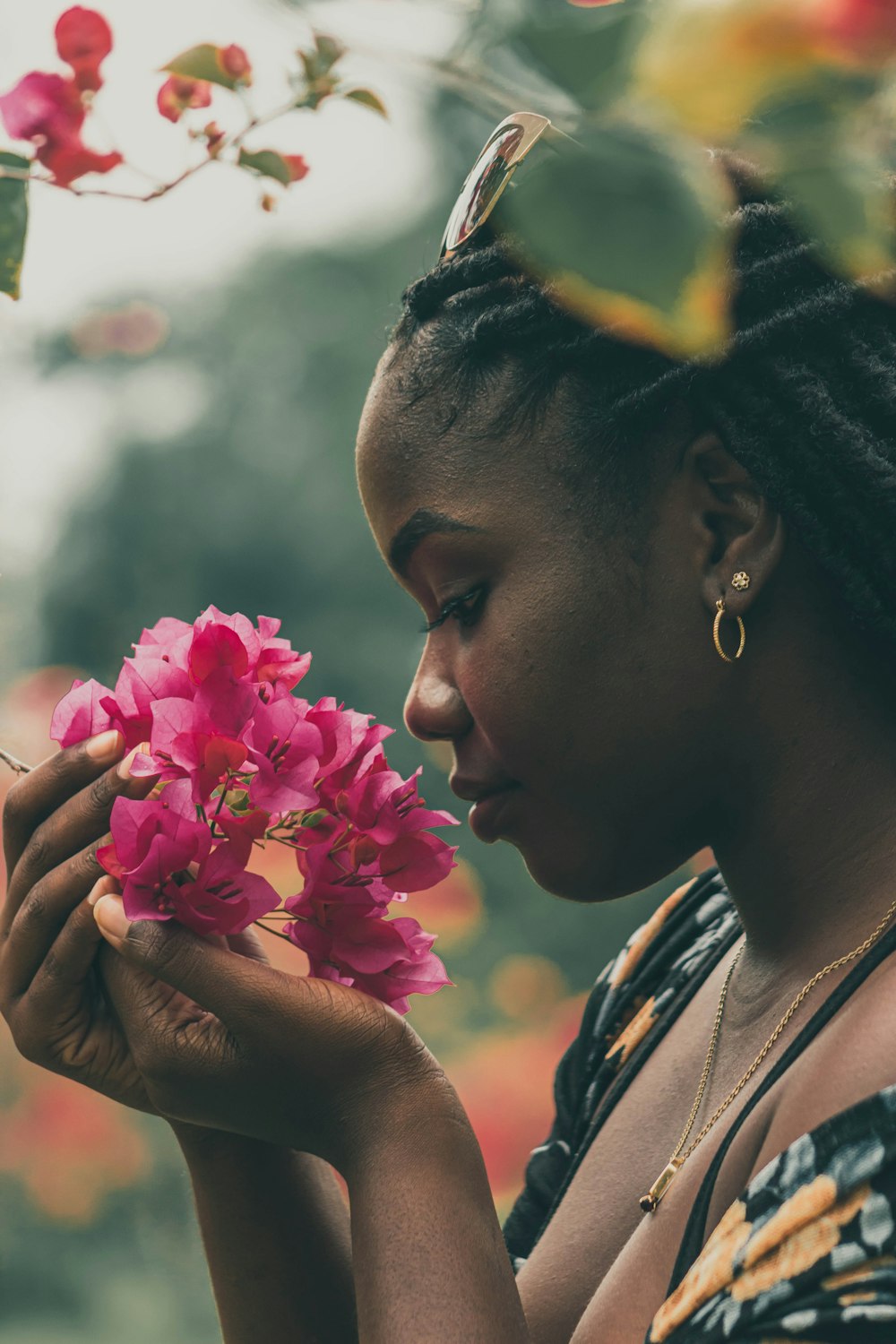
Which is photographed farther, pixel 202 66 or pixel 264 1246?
pixel 264 1246

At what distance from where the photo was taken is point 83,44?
4.76ft

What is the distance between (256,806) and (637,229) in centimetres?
97

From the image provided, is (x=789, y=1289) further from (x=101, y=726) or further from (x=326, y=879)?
(x=101, y=726)

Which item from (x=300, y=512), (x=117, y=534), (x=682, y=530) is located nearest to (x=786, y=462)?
(x=682, y=530)

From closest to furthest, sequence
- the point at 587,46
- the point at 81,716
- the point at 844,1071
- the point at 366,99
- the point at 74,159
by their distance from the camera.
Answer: the point at 587,46 → the point at 844,1071 → the point at 366,99 → the point at 74,159 → the point at 81,716

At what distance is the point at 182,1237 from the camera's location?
16.9ft

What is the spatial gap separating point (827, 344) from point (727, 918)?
0.84 m

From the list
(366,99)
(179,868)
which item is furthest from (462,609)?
(366,99)

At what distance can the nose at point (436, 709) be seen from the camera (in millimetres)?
1574

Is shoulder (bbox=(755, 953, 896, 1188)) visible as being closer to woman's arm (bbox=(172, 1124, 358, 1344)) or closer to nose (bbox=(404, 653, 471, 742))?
nose (bbox=(404, 653, 471, 742))

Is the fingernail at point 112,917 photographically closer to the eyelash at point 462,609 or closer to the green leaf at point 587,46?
the eyelash at point 462,609

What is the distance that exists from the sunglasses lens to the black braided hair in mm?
113

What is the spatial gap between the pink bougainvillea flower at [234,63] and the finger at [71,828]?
0.65 meters

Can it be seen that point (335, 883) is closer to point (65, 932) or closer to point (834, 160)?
point (65, 932)
